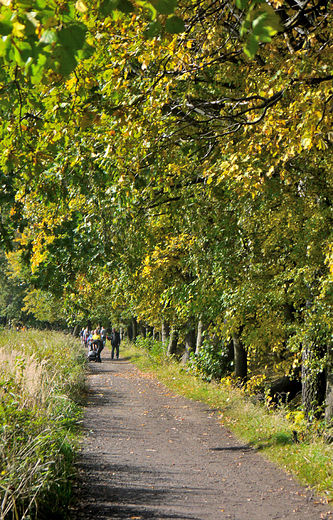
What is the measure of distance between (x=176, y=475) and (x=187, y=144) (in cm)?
522

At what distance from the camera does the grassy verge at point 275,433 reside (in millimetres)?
7266

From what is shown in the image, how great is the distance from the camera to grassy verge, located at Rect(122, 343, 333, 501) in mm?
7266

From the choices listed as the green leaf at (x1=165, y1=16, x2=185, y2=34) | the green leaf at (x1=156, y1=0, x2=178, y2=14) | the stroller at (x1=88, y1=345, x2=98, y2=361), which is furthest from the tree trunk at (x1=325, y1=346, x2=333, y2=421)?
the stroller at (x1=88, y1=345, x2=98, y2=361)

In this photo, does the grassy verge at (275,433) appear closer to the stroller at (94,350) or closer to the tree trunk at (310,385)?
the tree trunk at (310,385)

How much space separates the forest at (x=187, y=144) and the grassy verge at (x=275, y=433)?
1295 mm

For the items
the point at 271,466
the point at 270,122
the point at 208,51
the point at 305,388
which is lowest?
the point at 271,466

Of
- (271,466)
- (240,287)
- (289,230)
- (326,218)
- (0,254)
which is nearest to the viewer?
(271,466)

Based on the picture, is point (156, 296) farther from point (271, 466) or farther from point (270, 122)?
point (270, 122)

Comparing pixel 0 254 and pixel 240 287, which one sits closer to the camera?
pixel 240 287

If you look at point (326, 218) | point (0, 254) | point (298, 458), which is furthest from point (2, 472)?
point (0, 254)

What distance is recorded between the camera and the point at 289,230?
11.4 meters

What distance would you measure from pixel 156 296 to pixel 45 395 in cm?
1443

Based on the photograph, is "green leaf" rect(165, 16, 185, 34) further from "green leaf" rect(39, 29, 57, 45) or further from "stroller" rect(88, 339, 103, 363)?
"stroller" rect(88, 339, 103, 363)

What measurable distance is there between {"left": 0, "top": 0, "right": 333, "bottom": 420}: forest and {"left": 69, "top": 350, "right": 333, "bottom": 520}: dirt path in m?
2.60
